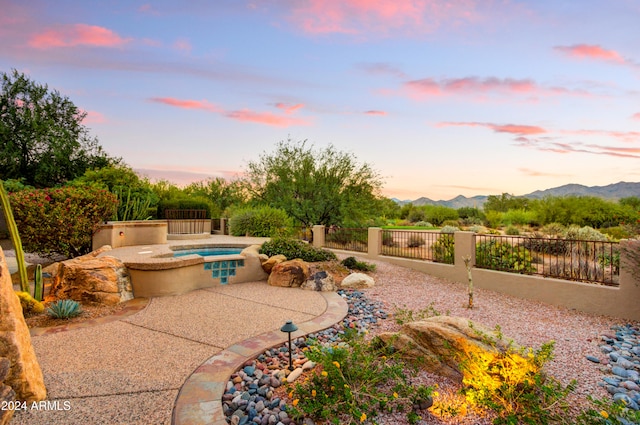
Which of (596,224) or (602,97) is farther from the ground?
(602,97)

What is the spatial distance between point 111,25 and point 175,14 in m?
1.61

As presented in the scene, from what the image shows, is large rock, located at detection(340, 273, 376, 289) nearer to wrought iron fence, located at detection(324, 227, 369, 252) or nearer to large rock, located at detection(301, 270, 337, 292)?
large rock, located at detection(301, 270, 337, 292)

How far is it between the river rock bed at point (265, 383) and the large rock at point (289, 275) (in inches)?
101

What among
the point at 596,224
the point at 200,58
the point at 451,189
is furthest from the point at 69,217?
the point at 596,224

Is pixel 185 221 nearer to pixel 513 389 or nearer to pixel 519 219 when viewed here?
pixel 513 389

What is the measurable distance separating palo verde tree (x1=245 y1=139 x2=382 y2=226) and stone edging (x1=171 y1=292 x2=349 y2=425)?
41.8 ft

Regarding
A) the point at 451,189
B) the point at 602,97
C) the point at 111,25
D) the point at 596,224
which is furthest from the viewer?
the point at 451,189

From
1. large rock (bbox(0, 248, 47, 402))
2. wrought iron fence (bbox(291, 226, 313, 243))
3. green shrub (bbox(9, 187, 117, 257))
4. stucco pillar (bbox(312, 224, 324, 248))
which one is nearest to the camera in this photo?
large rock (bbox(0, 248, 47, 402))

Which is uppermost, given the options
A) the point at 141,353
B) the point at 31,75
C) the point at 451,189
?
the point at 31,75

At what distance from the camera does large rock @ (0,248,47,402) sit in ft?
8.49

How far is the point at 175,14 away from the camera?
842 centimetres

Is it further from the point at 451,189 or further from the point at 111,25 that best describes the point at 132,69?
the point at 451,189

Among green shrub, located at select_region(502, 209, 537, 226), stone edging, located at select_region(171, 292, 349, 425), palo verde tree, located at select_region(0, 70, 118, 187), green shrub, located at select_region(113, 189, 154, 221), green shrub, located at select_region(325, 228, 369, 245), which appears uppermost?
palo verde tree, located at select_region(0, 70, 118, 187)

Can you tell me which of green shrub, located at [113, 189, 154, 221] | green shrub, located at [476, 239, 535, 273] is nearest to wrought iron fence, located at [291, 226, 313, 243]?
green shrub, located at [113, 189, 154, 221]
